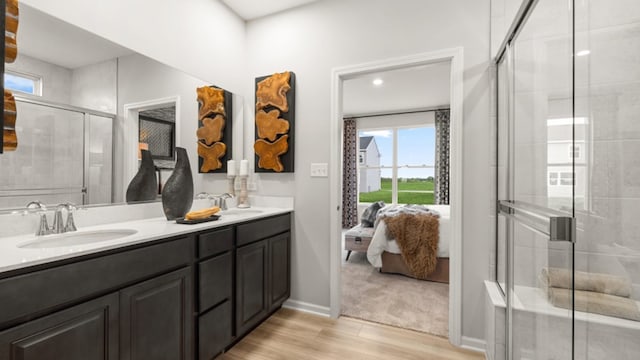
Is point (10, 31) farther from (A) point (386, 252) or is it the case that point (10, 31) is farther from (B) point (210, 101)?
(A) point (386, 252)

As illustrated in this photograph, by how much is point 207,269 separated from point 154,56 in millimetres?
1488

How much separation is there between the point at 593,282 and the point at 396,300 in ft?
6.18

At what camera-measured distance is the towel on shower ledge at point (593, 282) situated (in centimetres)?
103

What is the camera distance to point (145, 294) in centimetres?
132

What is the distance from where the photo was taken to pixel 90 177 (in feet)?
5.42

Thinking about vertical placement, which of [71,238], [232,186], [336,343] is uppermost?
[232,186]

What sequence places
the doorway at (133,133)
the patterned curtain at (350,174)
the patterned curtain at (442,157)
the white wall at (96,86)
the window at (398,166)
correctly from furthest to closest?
1. the patterned curtain at (350,174)
2. the window at (398,166)
3. the patterned curtain at (442,157)
4. the doorway at (133,133)
5. the white wall at (96,86)

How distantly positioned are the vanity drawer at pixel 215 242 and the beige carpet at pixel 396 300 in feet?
4.25

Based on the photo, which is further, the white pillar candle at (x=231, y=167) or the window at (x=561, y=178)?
the white pillar candle at (x=231, y=167)

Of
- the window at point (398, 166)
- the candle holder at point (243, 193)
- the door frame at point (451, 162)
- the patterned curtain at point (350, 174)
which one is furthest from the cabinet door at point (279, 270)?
the window at point (398, 166)

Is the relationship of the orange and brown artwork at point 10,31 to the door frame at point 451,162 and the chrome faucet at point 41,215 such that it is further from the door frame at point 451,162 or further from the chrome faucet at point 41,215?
the door frame at point 451,162

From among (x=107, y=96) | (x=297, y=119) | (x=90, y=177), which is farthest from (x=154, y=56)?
(x=297, y=119)

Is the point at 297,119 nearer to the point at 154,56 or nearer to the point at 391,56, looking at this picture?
the point at 391,56

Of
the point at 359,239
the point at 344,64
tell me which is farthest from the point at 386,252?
the point at 344,64
